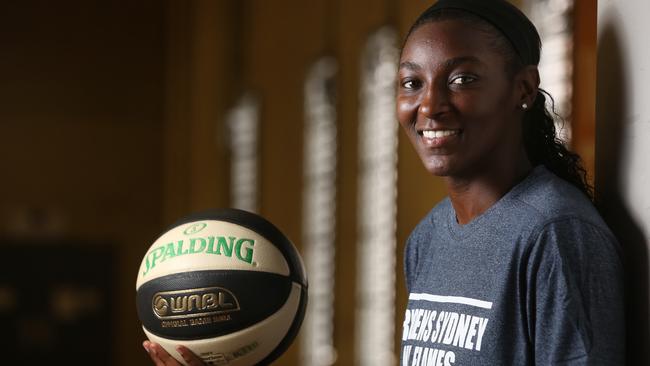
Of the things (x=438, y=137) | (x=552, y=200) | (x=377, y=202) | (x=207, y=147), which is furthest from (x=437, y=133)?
(x=207, y=147)

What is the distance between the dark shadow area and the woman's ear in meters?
0.17

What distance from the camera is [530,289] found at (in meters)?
1.51

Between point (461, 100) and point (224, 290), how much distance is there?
0.73m

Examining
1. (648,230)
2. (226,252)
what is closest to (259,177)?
(226,252)

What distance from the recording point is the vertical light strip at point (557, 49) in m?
4.11

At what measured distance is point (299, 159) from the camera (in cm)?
793

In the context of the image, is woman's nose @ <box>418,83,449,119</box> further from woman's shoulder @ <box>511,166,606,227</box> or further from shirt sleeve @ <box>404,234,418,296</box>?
shirt sleeve @ <box>404,234,418,296</box>

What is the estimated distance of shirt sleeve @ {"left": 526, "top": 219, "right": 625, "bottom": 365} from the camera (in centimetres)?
143

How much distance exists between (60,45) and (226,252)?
440 inches

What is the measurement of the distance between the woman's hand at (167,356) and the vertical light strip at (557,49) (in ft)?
7.79

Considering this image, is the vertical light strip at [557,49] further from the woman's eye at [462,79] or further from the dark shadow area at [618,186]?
the woman's eye at [462,79]

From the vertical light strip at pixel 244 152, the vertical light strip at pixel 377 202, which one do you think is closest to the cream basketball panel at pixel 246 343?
the vertical light strip at pixel 377 202

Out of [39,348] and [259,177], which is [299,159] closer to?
[259,177]

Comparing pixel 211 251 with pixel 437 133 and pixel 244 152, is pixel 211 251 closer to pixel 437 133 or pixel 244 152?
pixel 437 133
